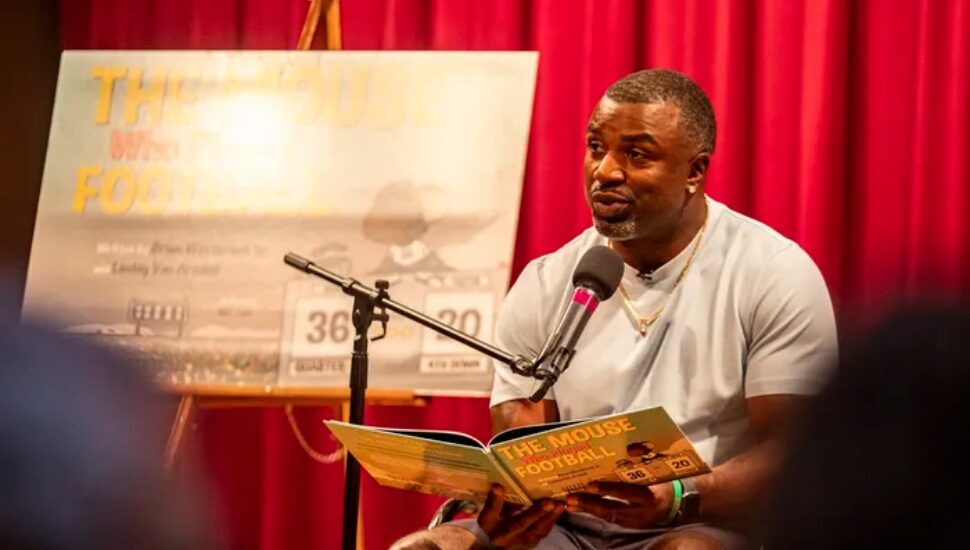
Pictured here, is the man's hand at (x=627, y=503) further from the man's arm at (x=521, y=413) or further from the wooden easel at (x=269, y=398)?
the wooden easel at (x=269, y=398)

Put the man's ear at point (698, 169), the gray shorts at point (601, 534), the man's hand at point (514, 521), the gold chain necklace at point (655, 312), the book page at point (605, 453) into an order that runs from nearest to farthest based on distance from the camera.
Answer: the book page at point (605, 453)
the man's hand at point (514, 521)
the gray shorts at point (601, 534)
the gold chain necklace at point (655, 312)
the man's ear at point (698, 169)

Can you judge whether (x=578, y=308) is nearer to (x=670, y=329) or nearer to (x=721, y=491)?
(x=670, y=329)

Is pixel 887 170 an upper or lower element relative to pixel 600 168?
upper

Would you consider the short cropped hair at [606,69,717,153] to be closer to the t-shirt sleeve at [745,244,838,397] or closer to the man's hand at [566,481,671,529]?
the t-shirt sleeve at [745,244,838,397]

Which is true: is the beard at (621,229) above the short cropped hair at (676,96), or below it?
below

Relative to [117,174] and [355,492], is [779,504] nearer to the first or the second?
[355,492]

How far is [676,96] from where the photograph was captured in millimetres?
2695

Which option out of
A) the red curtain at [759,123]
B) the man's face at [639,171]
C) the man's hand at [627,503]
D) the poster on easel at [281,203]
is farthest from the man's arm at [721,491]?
the red curtain at [759,123]

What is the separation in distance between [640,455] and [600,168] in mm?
778

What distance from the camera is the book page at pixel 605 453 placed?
6.66ft

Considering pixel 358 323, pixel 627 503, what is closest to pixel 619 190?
pixel 358 323

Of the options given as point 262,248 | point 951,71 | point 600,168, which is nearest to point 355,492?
point 600,168

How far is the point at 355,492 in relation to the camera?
2789 millimetres

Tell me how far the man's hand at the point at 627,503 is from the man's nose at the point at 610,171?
0.66 m
